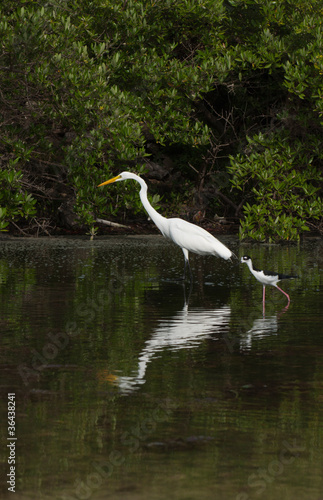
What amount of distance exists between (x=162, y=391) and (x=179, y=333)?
237 cm

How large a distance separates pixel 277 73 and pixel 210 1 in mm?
3196

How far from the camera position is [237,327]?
28.4 ft

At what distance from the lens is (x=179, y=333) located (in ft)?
27.2

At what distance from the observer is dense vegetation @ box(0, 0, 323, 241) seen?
704 inches

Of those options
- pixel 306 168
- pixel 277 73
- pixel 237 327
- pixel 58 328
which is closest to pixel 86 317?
pixel 58 328

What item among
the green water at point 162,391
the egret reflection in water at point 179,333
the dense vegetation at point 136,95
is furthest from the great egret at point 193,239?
the dense vegetation at point 136,95

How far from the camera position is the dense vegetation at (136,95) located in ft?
58.6

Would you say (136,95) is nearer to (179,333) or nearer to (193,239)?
(193,239)

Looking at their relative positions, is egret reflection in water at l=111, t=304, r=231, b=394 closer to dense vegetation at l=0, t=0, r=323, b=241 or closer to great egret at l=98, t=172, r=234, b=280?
great egret at l=98, t=172, r=234, b=280

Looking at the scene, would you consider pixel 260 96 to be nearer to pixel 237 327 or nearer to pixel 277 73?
pixel 277 73

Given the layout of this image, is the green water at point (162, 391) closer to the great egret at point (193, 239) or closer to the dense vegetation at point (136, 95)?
the great egret at point (193, 239)

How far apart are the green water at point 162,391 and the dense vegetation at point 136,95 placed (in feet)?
22.9

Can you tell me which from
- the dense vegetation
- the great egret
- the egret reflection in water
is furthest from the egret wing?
the dense vegetation

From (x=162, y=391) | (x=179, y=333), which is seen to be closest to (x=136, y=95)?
(x=179, y=333)
